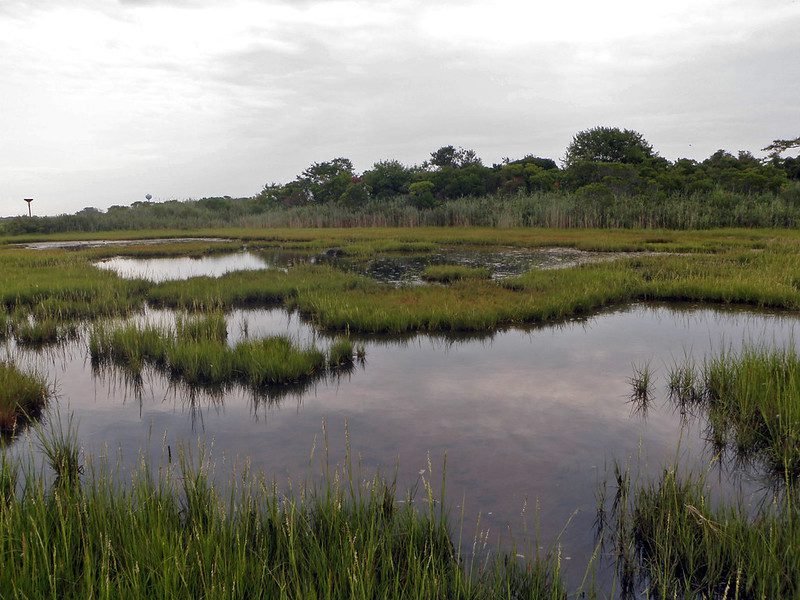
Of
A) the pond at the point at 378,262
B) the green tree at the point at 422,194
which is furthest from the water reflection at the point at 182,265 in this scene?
the green tree at the point at 422,194

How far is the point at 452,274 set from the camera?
701 inches

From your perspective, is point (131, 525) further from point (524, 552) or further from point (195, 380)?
point (195, 380)

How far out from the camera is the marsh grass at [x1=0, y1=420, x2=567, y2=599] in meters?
3.39

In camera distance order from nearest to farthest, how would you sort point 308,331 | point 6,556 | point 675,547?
point 6,556
point 675,547
point 308,331

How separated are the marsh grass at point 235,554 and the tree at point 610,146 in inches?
1983

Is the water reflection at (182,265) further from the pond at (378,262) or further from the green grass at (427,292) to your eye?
the green grass at (427,292)

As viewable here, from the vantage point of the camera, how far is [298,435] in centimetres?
698

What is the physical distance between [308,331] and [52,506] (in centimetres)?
757

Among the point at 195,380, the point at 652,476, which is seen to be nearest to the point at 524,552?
the point at 652,476

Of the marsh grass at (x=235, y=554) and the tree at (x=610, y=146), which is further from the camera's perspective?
the tree at (x=610, y=146)

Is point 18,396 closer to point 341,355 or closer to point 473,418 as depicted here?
point 341,355

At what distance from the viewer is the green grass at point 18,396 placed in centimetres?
710

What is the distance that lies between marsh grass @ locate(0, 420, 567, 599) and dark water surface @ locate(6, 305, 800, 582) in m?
0.80

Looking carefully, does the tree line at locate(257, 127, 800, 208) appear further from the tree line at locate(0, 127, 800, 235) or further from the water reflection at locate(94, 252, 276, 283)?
the water reflection at locate(94, 252, 276, 283)
